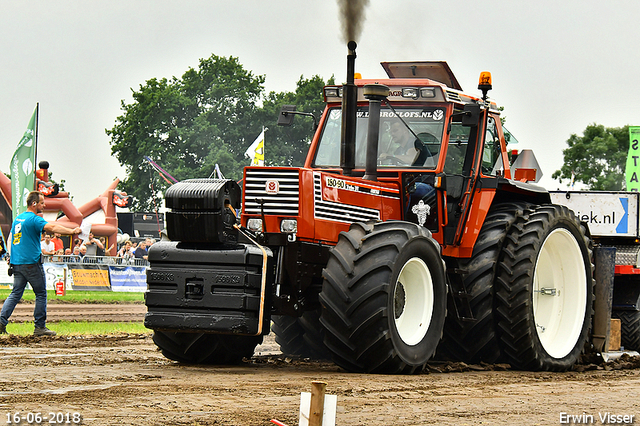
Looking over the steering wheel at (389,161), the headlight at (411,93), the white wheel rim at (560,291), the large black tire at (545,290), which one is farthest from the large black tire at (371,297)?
the white wheel rim at (560,291)

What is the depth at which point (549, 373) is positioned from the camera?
9.29m

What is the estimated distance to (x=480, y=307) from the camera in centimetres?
909

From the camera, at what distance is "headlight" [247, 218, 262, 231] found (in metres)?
8.34

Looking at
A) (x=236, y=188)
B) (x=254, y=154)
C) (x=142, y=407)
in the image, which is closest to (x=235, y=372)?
(x=236, y=188)

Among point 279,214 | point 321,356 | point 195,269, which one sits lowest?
point 321,356

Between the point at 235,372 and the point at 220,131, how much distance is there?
49.9 m

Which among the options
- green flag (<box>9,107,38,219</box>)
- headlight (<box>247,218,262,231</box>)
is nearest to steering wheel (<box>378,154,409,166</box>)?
headlight (<box>247,218,262,231</box>)

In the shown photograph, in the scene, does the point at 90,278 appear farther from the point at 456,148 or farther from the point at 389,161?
the point at 456,148

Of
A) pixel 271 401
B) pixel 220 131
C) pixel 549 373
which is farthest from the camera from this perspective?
pixel 220 131

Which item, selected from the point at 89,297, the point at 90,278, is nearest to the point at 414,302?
the point at 89,297

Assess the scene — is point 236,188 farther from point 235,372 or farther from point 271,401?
point 271,401

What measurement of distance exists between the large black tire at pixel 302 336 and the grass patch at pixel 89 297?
12662mm

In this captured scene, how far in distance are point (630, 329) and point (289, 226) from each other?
6.72 meters

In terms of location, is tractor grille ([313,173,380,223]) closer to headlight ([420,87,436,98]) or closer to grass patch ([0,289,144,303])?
headlight ([420,87,436,98])
